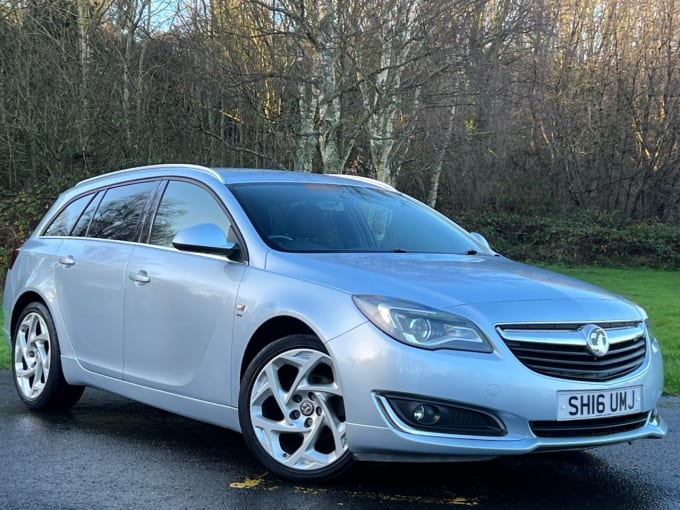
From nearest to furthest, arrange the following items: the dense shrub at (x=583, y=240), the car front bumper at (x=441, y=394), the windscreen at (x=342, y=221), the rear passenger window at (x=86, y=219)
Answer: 1. the car front bumper at (x=441, y=394)
2. the windscreen at (x=342, y=221)
3. the rear passenger window at (x=86, y=219)
4. the dense shrub at (x=583, y=240)

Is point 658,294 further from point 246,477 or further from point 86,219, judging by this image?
point 246,477

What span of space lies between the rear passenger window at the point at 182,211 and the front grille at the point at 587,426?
2.23 meters

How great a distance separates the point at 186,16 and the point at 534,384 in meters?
16.9

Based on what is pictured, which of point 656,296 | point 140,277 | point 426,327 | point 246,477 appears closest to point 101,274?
point 140,277

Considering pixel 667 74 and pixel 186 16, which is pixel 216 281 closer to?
pixel 186 16

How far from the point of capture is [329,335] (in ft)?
13.6

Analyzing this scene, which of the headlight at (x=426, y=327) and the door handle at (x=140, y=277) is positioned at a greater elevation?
the headlight at (x=426, y=327)

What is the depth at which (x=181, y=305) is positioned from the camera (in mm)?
5020

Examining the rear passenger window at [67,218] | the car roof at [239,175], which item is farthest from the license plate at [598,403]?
the rear passenger window at [67,218]

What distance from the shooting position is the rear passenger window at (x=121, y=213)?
584 cm

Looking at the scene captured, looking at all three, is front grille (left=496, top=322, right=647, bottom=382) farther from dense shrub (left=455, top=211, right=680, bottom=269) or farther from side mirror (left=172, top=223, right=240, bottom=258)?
dense shrub (left=455, top=211, right=680, bottom=269)

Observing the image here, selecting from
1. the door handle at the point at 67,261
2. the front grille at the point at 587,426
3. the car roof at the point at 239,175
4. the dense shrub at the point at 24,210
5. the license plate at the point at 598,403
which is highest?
the car roof at the point at 239,175

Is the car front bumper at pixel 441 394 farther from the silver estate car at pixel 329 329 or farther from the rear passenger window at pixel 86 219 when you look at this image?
the rear passenger window at pixel 86 219

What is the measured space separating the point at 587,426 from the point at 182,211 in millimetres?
2802
